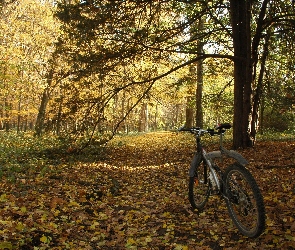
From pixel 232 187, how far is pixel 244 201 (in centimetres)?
29

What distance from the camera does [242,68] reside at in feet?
35.2

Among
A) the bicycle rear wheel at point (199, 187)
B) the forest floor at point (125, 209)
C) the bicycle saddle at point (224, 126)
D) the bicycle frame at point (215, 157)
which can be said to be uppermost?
the bicycle saddle at point (224, 126)

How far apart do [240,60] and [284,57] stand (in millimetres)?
2925

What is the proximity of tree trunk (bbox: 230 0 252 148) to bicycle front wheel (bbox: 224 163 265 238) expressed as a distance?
680cm

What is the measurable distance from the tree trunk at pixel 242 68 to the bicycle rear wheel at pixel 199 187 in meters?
5.92

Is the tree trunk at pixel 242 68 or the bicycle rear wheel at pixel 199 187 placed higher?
the tree trunk at pixel 242 68

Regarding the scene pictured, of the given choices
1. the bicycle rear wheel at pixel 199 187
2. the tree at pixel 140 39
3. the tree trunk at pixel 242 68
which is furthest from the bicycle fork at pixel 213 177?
the tree trunk at pixel 242 68

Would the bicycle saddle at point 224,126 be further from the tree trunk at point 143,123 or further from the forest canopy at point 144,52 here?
the tree trunk at point 143,123

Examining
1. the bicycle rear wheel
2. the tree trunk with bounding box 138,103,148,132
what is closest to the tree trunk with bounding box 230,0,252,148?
the bicycle rear wheel

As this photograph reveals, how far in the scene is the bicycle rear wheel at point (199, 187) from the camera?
5367 mm

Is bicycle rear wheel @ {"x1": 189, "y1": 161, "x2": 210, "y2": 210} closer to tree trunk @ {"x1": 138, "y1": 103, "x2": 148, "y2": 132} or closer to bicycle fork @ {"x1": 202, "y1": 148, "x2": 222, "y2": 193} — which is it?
bicycle fork @ {"x1": 202, "y1": 148, "x2": 222, "y2": 193}

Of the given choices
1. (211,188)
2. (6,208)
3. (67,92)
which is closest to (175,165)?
(67,92)

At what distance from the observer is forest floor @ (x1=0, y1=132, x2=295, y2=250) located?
4172mm

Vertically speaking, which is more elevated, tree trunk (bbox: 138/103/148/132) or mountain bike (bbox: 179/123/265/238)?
tree trunk (bbox: 138/103/148/132)
